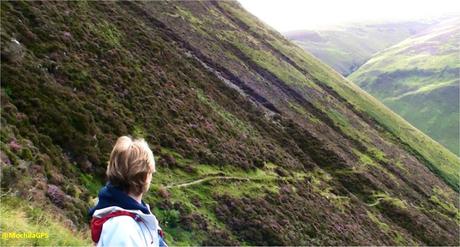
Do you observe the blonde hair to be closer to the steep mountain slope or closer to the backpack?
the backpack

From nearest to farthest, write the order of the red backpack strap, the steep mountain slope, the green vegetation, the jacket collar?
1. the red backpack strap
2. the jacket collar
3. the green vegetation
4. the steep mountain slope

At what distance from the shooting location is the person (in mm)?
5453

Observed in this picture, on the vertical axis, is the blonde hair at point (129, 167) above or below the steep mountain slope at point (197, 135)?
above

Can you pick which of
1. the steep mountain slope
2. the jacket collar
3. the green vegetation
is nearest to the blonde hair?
the jacket collar

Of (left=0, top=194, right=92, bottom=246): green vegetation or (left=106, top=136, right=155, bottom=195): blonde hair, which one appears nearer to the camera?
(left=106, top=136, right=155, bottom=195): blonde hair

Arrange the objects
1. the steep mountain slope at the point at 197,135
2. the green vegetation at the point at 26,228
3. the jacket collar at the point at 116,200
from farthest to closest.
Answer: the steep mountain slope at the point at 197,135 → the green vegetation at the point at 26,228 → the jacket collar at the point at 116,200

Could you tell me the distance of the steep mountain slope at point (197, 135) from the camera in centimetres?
3045

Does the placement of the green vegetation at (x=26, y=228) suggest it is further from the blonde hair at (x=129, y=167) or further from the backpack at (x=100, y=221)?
the blonde hair at (x=129, y=167)

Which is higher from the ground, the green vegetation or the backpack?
the backpack

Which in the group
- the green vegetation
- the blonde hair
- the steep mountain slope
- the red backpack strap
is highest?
the blonde hair

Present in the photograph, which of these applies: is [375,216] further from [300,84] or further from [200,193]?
[300,84]

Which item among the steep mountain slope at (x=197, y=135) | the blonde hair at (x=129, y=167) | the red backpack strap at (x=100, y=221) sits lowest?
the steep mountain slope at (x=197, y=135)

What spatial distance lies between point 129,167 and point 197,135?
139ft

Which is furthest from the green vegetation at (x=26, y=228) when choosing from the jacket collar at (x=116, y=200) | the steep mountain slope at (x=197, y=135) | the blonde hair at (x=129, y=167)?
the blonde hair at (x=129, y=167)
